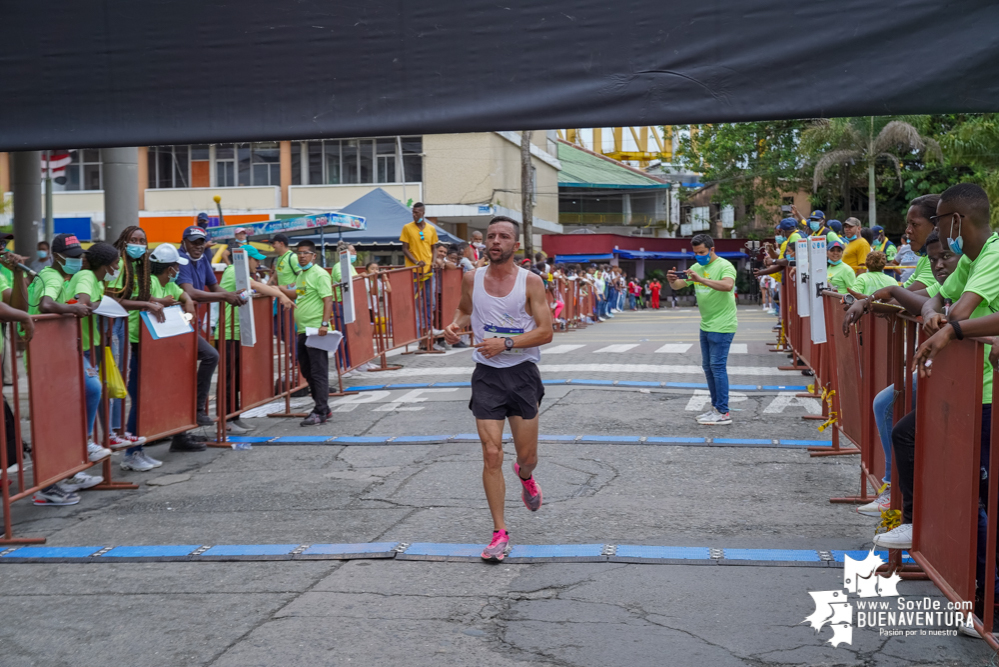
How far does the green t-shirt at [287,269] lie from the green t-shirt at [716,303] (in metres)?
4.47

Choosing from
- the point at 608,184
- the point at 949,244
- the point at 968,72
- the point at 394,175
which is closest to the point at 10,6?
the point at 968,72

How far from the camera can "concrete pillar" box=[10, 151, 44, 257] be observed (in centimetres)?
1658

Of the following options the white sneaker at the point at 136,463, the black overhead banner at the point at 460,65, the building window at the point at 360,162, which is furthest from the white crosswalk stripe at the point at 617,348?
the building window at the point at 360,162

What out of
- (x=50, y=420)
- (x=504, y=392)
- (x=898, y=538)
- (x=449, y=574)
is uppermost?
(x=504, y=392)

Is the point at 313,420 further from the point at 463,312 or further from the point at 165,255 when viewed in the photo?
the point at 463,312

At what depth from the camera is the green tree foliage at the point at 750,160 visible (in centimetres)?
4828

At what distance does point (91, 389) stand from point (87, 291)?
76 centimetres

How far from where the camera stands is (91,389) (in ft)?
25.0

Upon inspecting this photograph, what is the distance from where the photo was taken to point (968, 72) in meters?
3.18

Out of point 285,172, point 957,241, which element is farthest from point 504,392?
point 285,172

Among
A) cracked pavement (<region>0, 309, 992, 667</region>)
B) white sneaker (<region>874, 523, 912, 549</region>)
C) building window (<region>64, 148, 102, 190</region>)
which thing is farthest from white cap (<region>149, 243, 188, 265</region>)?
building window (<region>64, 148, 102, 190</region>)

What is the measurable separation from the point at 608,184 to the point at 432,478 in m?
56.3

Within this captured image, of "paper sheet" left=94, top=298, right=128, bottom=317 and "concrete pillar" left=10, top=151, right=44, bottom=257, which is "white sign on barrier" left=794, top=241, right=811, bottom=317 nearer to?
"paper sheet" left=94, top=298, right=128, bottom=317

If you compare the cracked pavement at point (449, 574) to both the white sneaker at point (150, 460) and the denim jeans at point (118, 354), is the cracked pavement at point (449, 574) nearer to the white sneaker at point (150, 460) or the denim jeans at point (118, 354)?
the white sneaker at point (150, 460)
